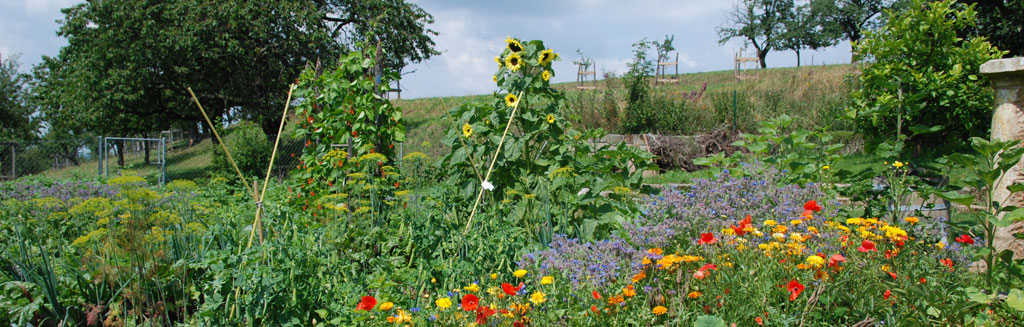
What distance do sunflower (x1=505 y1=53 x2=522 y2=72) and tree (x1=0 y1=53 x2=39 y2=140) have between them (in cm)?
3027

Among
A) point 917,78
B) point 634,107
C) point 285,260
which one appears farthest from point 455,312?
point 634,107

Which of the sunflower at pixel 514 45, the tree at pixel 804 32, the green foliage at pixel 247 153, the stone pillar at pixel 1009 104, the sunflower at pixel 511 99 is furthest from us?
the tree at pixel 804 32

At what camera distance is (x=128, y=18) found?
15086 millimetres

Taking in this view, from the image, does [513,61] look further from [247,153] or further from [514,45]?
[247,153]

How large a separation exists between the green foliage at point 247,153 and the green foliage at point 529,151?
336 inches

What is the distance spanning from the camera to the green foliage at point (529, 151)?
3.11m

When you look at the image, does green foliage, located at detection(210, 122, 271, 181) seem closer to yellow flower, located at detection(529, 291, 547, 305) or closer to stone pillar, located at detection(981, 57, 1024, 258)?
yellow flower, located at detection(529, 291, 547, 305)

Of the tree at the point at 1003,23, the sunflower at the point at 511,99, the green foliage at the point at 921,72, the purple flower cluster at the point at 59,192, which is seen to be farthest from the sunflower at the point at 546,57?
the tree at the point at 1003,23

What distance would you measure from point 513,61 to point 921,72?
3.42 metres

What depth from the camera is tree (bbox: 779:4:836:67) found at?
32812 mm

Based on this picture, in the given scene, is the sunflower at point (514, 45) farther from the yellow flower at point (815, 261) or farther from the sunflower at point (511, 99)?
the yellow flower at point (815, 261)

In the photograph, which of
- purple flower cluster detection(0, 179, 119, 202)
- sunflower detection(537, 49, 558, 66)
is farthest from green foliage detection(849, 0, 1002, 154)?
purple flower cluster detection(0, 179, 119, 202)

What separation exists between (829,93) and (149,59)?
17.0m

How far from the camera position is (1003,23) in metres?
15.7
